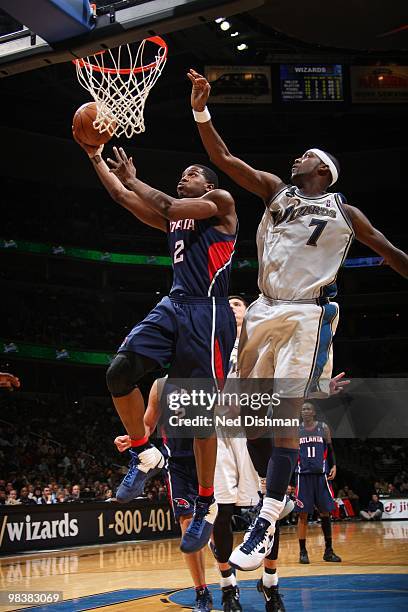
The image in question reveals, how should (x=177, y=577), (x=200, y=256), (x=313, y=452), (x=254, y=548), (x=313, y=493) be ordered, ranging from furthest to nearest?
(x=313, y=452), (x=313, y=493), (x=177, y=577), (x=200, y=256), (x=254, y=548)

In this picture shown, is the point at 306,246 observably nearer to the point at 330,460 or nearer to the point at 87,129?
the point at 87,129

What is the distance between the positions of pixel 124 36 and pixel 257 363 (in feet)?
7.70

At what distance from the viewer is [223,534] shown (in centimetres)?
673

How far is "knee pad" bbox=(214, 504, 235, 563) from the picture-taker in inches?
262

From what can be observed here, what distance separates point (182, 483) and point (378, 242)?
283 cm

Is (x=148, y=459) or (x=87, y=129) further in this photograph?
(x=87, y=129)

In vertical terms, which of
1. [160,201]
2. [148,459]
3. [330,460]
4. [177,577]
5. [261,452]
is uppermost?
[160,201]

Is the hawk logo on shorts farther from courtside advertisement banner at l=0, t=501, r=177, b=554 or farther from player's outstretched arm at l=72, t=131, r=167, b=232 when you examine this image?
courtside advertisement banner at l=0, t=501, r=177, b=554

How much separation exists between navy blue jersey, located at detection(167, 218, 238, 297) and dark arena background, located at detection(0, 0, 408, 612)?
11.3 feet

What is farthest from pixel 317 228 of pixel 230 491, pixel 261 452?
pixel 230 491

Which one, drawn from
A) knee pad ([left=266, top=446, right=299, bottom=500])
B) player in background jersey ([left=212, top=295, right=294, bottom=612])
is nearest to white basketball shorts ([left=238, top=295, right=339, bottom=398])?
knee pad ([left=266, top=446, right=299, bottom=500])

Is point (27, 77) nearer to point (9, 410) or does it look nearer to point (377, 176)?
point (9, 410)

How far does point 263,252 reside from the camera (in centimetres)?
513

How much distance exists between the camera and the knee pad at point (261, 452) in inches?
229
